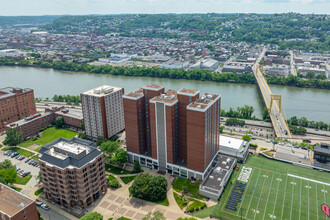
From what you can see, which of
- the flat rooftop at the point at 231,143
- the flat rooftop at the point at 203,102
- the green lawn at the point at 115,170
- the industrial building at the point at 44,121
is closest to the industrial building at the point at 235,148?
the flat rooftop at the point at 231,143

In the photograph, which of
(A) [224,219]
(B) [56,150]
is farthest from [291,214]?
(B) [56,150]

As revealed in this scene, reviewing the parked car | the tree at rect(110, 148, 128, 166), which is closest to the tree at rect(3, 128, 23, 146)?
the parked car

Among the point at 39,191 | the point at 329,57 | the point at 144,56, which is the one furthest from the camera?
the point at 144,56

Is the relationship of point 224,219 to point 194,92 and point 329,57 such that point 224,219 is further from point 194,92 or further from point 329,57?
point 329,57

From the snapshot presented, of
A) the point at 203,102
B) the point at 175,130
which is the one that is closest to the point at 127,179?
the point at 175,130

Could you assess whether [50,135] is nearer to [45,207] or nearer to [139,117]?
[139,117]

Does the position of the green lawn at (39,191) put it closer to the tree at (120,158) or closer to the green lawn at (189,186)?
the tree at (120,158)
